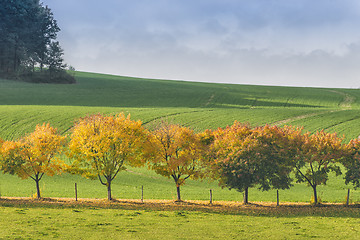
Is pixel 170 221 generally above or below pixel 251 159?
below

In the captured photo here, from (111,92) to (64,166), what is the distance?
76.4 metres

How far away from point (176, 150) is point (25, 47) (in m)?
103

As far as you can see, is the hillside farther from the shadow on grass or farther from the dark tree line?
the shadow on grass

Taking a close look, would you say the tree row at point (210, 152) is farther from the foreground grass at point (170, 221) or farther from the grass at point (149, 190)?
the foreground grass at point (170, 221)

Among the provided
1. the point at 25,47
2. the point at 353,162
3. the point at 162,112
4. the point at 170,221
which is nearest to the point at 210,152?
the point at 170,221

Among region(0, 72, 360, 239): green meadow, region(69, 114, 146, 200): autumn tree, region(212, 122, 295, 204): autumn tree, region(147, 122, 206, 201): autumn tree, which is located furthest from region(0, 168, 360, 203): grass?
region(69, 114, 146, 200): autumn tree

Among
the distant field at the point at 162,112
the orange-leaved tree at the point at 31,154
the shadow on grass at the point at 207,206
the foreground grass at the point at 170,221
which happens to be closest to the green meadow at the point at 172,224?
the foreground grass at the point at 170,221

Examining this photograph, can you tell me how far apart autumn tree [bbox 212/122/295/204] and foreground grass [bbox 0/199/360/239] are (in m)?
2.35

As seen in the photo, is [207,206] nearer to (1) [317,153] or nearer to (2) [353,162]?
(1) [317,153]

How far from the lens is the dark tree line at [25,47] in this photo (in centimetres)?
12350

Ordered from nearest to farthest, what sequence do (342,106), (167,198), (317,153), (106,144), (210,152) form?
1. (210,152)
2. (106,144)
3. (317,153)
4. (167,198)
5. (342,106)

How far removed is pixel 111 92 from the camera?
117500 millimetres

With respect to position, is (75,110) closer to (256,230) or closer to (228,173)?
(228,173)

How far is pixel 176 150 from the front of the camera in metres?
41.3
